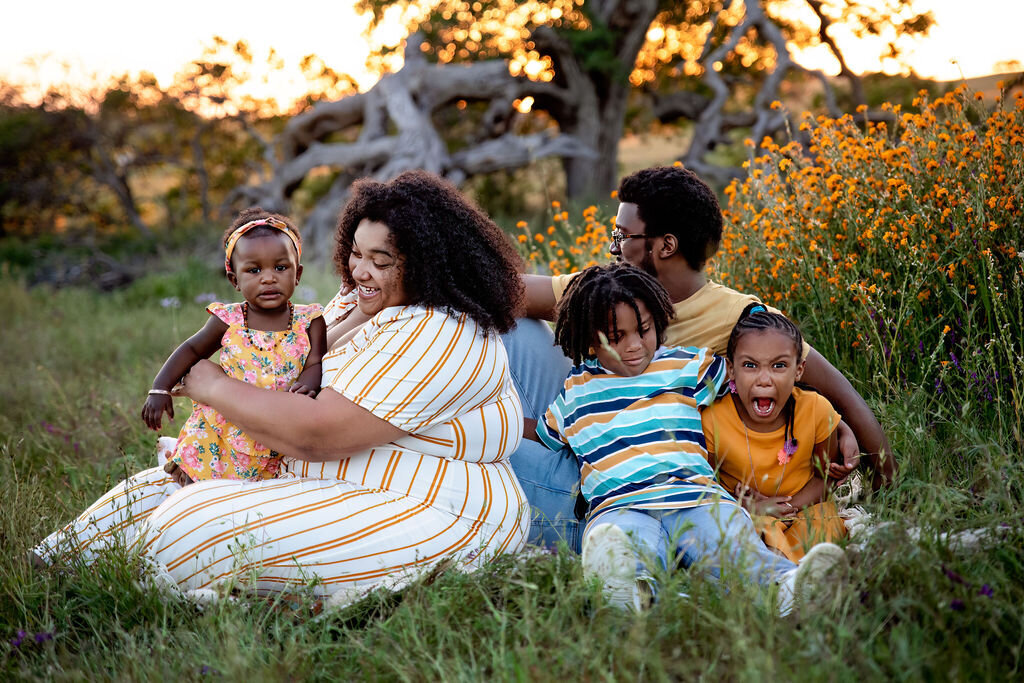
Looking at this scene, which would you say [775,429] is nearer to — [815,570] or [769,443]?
[769,443]

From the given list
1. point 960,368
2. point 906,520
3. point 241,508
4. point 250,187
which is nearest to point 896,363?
point 960,368

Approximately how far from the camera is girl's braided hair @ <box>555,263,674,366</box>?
2621 mm

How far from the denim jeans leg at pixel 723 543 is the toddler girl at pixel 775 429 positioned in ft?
0.56

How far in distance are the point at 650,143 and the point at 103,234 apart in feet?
30.3

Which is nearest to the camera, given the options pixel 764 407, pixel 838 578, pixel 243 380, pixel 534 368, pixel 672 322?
pixel 838 578

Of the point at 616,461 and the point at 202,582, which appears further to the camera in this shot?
the point at 616,461

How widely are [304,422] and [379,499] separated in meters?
0.31

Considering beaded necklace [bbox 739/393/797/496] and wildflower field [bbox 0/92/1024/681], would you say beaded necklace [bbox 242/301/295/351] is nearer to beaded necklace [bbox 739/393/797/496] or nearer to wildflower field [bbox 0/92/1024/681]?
wildflower field [bbox 0/92/1024/681]

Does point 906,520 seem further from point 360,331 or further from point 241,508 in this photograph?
point 241,508

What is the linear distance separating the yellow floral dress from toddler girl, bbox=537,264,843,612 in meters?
0.91

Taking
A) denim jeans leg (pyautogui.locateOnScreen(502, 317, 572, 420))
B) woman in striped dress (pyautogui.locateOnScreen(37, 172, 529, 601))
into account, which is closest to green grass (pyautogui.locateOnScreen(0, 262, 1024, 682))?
woman in striped dress (pyautogui.locateOnScreen(37, 172, 529, 601))

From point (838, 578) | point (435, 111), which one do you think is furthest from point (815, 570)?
point (435, 111)

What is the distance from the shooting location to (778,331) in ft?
8.49

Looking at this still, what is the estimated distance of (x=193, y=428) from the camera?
8.87 feet
